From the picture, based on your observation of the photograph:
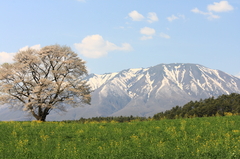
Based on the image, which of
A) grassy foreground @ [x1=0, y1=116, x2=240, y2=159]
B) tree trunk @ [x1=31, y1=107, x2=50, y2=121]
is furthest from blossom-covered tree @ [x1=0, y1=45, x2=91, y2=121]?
grassy foreground @ [x1=0, y1=116, x2=240, y2=159]

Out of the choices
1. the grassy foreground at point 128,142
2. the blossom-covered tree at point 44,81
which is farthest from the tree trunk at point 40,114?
the grassy foreground at point 128,142

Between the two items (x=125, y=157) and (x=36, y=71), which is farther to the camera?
(x=36, y=71)

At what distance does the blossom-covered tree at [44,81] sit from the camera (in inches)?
2034

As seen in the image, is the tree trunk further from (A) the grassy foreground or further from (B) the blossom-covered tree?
(A) the grassy foreground

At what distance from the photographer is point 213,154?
19.3 m

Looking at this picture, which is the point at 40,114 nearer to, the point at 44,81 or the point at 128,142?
the point at 44,81

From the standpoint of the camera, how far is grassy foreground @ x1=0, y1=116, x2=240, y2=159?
20031 mm

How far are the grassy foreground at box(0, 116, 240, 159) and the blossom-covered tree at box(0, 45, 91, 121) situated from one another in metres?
19.6

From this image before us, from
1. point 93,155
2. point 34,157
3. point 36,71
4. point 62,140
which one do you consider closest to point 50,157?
point 34,157

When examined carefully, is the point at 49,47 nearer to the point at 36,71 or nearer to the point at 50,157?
the point at 36,71

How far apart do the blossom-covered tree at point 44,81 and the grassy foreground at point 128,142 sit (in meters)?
19.6

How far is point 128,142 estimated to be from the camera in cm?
2466

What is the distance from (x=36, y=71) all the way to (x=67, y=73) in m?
5.68

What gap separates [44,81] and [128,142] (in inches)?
1199
